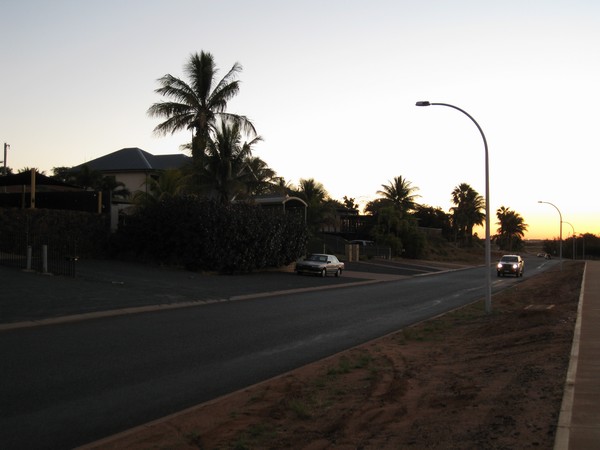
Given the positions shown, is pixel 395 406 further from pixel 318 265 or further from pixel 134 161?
pixel 134 161

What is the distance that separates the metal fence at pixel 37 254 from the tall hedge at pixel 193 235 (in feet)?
15.6

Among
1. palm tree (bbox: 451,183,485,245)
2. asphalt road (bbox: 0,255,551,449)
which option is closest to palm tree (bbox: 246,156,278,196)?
asphalt road (bbox: 0,255,551,449)

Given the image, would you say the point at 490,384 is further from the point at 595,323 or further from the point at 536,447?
the point at 595,323

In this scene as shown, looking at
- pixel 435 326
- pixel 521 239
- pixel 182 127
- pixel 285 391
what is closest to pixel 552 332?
pixel 435 326

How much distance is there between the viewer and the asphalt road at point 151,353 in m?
6.75

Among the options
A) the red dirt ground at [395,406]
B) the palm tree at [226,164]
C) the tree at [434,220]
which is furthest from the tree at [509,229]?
the red dirt ground at [395,406]

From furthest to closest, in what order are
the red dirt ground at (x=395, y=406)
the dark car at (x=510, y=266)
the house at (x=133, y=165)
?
the house at (x=133, y=165) < the dark car at (x=510, y=266) < the red dirt ground at (x=395, y=406)

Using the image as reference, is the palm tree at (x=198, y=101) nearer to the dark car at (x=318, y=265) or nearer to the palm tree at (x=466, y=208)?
the dark car at (x=318, y=265)

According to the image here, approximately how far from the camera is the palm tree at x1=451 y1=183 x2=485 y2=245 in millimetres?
100500

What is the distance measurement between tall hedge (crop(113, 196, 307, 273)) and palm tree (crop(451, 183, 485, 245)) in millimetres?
74049

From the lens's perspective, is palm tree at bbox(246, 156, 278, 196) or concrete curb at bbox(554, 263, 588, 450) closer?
concrete curb at bbox(554, 263, 588, 450)

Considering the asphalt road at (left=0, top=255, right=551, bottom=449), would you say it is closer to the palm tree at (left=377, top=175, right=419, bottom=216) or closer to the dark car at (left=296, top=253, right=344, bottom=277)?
the dark car at (left=296, top=253, right=344, bottom=277)

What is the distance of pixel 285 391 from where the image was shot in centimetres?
796

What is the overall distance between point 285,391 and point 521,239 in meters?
138
